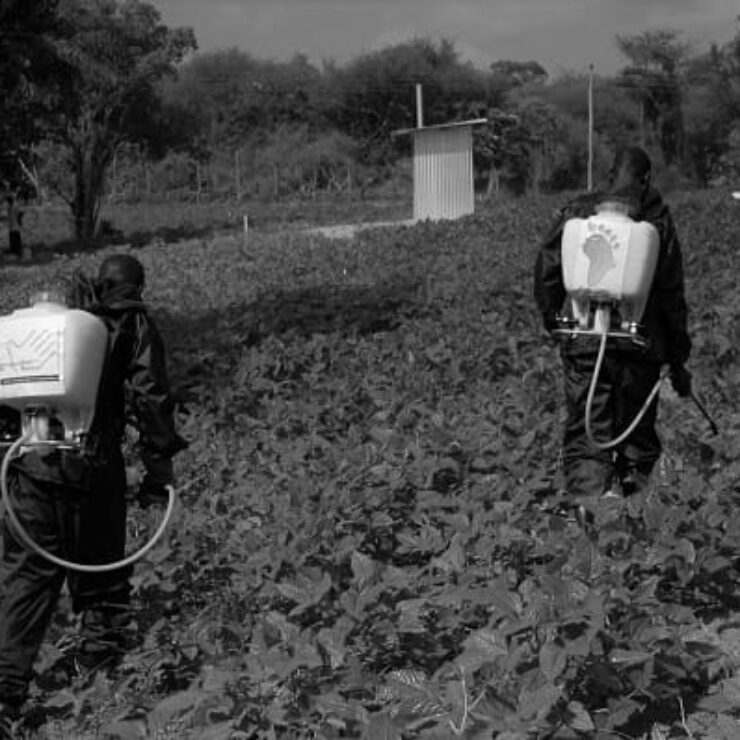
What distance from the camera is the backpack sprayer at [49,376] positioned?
4.20 m

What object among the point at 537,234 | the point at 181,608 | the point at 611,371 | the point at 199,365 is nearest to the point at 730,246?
the point at 537,234

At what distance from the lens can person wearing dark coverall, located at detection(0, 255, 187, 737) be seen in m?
4.37

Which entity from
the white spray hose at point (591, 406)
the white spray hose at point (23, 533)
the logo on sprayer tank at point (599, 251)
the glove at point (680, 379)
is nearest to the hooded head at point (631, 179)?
the logo on sprayer tank at point (599, 251)

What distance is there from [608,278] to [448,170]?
1953cm

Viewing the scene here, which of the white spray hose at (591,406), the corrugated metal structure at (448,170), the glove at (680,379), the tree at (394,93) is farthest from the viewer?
the tree at (394,93)

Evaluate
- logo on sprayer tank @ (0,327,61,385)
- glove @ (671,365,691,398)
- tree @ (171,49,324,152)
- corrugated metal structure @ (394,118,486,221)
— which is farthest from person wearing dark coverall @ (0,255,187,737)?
tree @ (171,49,324,152)

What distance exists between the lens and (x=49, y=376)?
4199 millimetres

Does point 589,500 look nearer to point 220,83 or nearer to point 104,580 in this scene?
point 104,580

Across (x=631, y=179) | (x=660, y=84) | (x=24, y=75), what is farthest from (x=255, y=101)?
(x=631, y=179)

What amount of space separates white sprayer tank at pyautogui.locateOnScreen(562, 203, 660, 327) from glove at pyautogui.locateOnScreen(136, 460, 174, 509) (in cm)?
181

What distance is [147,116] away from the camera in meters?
44.5

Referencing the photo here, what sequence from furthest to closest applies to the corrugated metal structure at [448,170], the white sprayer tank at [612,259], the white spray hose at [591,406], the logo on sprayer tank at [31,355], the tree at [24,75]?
1. the corrugated metal structure at [448,170]
2. the tree at [24,75]
3. the white spray hose at [591,406]
4. the white sprayer tank at [612,259]
5. the logo on sprayer tank at [31,355]

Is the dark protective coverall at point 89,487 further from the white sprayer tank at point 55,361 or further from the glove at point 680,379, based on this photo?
the glove at point 680,379

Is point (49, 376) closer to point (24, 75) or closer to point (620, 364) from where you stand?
point (620, 364)
